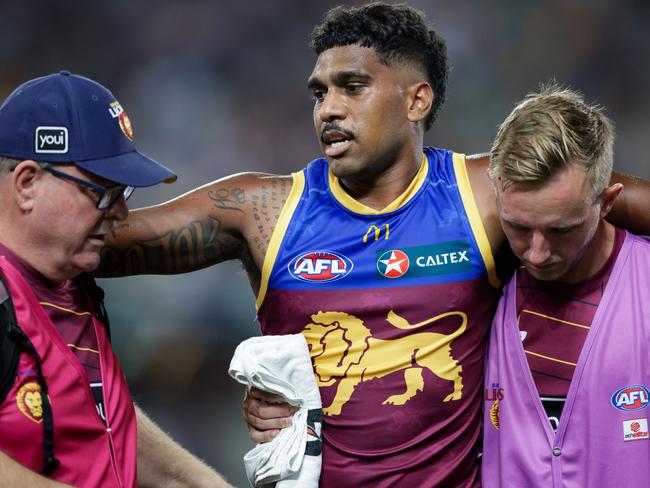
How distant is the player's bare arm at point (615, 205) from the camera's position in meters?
2.57

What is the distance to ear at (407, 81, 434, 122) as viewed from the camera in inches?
113

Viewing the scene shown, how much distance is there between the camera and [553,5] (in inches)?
234

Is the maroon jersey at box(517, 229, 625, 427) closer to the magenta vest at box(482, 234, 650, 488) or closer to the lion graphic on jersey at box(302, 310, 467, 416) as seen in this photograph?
the magenta vest at box(482, 234, 650, 488)

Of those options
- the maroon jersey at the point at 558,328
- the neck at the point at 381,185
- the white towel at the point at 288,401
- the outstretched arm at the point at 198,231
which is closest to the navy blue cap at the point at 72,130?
the outstretched arm at the point at 198,231

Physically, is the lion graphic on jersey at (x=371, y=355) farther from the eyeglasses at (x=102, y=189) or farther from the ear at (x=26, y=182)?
the ear at (x=26, y=182)

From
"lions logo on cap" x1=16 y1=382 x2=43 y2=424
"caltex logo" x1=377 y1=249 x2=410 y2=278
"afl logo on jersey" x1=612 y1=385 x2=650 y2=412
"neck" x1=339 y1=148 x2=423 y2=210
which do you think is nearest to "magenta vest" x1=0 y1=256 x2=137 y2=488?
"lions logo on cap" x1=16 y1=382 x2=43 y2=424

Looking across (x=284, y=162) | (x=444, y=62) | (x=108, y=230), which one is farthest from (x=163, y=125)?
(x=108, y=230)

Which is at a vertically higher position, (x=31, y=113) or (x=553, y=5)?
(x=553, y=5)

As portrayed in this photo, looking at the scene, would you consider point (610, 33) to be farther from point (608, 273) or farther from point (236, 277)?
point (608, 273)

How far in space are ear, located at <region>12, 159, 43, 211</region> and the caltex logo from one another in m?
0.98

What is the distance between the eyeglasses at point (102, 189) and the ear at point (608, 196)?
121cm

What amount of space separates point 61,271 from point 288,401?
74 centimetres

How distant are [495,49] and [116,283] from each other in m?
2.81

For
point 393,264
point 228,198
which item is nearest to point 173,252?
point 228,198
